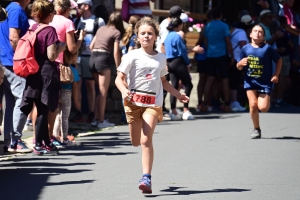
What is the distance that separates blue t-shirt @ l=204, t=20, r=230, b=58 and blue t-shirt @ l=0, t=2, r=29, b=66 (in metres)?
7.08

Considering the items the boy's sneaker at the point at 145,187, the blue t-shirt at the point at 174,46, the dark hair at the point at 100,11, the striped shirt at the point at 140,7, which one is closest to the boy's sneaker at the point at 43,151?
the boy's sneaker at the point at 145,187

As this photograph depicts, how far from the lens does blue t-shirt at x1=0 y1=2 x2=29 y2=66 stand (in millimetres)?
10495

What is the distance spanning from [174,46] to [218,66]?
2.09 meters

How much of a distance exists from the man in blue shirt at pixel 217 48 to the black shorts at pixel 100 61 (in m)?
3.81

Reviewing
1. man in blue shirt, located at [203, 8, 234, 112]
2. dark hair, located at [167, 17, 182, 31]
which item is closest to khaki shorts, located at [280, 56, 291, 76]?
man in blue shirt, located at [203, 8, 234, 112]

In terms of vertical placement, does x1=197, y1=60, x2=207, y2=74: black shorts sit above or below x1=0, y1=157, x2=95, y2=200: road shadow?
above

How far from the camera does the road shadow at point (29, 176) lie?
7816 millimetres

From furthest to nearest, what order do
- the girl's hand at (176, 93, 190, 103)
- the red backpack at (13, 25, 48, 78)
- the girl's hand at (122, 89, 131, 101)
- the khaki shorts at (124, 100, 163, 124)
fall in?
the red backpack at (13, 25, 48, 78) < the girl's hand at (176, 93, 190, 103) < the khaki shorts at (124, 100, 163, 124) < the girl's hand at (122, 89, 131, 101)

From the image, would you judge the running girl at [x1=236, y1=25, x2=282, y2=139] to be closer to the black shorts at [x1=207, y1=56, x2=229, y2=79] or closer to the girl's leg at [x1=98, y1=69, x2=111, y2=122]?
the girl's leg at [x1=98, y1=69, x2=111, y2=122]

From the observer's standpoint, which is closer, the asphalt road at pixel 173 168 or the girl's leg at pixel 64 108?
the asphalt road at pixel 173 168

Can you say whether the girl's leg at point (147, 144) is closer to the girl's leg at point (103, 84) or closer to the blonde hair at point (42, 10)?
the blonde hair at point (42, 10)

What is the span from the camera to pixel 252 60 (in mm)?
12336

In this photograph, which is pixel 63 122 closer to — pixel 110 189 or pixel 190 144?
pixel 190 144

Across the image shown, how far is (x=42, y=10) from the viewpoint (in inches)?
403
